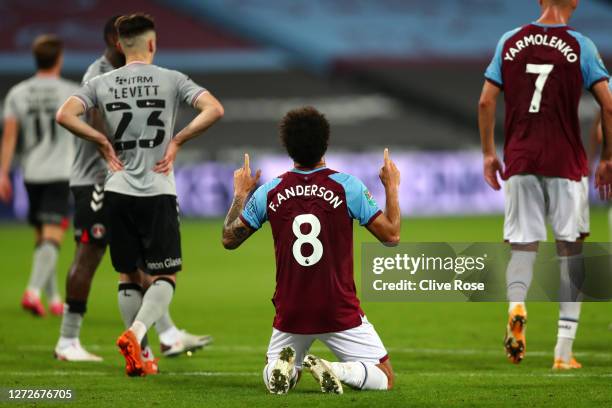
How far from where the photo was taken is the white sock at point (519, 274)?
678cm

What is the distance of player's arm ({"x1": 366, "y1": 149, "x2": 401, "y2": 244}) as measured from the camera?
572 centimetres

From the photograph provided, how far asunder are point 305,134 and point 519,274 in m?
1.88

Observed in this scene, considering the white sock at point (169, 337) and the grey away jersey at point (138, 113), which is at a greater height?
the grey away jersey at point (138, 113)

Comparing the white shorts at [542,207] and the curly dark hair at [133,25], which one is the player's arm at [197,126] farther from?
the white shorts at [542,207]

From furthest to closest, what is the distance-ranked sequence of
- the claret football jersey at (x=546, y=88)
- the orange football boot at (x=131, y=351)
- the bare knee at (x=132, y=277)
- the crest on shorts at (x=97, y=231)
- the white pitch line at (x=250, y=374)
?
the crest on shorts at (x=97, y=231) → the bare knee at (x=132, y=277) → the claret football jersey at (x=546, y=88) → the white pitch line at (x=250, y=374) → the orange football boot at (x=131, y=351)

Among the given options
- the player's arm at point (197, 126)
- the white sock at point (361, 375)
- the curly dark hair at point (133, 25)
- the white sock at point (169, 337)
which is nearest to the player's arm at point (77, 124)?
the player's arm at point (197, 126)

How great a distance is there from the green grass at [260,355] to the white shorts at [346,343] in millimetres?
196

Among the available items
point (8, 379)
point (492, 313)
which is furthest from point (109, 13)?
point (8, 379)

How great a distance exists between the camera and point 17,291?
12227mm

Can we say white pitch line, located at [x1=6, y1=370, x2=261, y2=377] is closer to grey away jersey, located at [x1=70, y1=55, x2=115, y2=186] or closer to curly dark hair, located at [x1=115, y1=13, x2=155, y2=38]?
grey away jersey, located at [x1=70, y1=55, x2=115, y2=186]

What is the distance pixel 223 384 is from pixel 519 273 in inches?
74.9

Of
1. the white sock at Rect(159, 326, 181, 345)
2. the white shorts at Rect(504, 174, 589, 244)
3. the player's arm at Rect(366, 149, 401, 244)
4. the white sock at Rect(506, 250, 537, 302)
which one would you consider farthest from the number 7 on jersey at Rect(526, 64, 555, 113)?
the white sock at Rect(159, 326, 181, 345)

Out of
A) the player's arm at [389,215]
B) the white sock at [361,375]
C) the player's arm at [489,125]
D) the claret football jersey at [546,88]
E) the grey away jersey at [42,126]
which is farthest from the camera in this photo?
the grey away jersey at [42,126]

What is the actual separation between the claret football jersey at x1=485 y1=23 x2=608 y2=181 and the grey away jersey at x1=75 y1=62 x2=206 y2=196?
1888 mm
